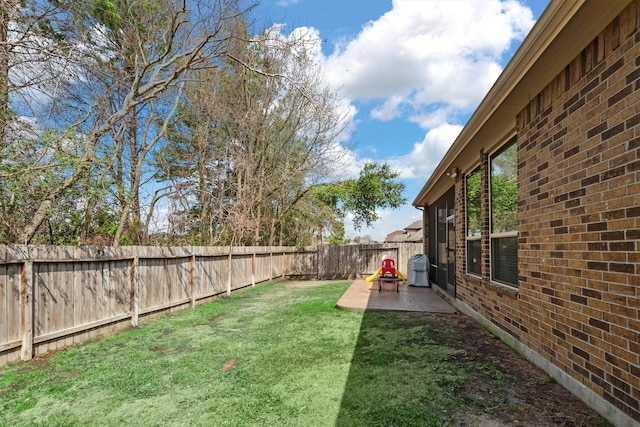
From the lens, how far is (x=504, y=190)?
15.8ft

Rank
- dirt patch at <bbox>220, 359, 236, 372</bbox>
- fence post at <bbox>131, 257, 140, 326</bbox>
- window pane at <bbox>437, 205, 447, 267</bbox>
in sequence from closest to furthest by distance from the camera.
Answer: dirt patch at <bbox>220, 359, 236, 372</bbox>
fence post at <bbox>131, 257, 140, 326</bbox>
window pane at <bbox>437, 205, 447, 267</bbox>

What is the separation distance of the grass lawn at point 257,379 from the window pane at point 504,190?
5.51 ft

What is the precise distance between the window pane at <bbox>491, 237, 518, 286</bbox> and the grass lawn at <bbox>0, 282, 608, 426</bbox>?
1030mm

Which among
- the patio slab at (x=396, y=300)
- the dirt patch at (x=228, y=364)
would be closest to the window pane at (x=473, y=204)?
the patio slab at (x=396, y=300)

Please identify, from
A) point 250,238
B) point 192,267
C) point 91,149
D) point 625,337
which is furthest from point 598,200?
point 250,238

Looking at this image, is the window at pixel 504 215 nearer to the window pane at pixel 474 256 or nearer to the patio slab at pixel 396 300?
the window pane at pixel 474 256

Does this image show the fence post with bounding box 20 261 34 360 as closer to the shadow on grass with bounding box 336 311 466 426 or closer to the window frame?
the shadow on grass with bounding box 336 311 466 426

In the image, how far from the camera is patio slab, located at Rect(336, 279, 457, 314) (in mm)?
6848

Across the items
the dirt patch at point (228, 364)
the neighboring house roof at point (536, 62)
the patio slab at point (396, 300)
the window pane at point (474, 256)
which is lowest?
the patio slab at point (396, 300)

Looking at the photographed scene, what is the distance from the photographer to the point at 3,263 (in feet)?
12.8

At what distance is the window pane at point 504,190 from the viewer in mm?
4445

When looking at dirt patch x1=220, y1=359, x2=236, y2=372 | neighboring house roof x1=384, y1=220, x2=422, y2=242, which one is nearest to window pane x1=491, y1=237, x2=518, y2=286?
dirt patch x1=220, y1=359, x2=236, y2=372

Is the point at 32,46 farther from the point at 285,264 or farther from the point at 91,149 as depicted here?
the point at 285,264

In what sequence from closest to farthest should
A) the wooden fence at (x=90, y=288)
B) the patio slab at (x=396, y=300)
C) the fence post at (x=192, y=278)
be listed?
the wooden fence at (x=90, y=288) < the patio slab at (x=396, y=300) < the fence post at (x=192, y=278)
